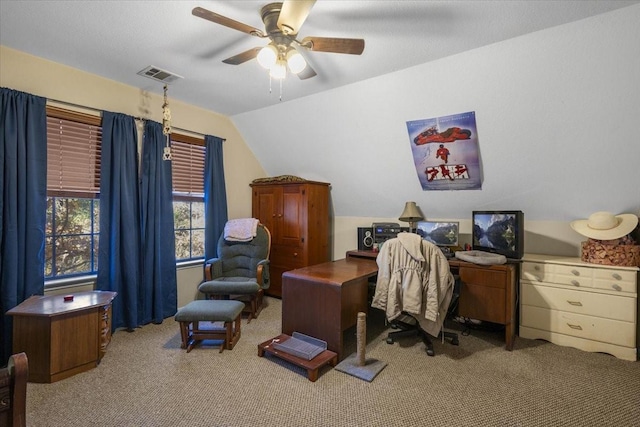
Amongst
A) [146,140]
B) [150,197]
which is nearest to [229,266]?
[150,197]

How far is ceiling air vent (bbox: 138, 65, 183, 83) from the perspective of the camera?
9.58ft

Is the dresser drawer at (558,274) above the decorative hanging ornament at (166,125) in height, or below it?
below

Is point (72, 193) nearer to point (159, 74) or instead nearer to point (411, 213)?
point (159, 74)

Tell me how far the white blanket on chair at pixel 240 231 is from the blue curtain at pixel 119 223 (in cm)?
105

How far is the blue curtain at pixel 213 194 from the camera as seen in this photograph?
4.07m

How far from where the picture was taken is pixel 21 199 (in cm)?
259

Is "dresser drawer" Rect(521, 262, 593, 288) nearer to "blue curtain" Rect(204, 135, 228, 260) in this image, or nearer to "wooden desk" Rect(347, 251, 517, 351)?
"wooden desk" Rect(347, 251, 517, 351)

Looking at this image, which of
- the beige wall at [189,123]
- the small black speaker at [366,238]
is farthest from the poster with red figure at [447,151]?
the small black speaker at [366,238]

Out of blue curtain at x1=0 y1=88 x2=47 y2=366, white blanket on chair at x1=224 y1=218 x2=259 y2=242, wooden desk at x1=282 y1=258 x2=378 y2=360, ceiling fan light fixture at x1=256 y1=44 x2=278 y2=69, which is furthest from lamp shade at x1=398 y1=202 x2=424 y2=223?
blue curtain at x1=0 y1=88 x2=47 y2=366

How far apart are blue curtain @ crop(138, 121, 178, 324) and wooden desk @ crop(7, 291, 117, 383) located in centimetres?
81

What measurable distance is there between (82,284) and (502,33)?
4281 millimetres

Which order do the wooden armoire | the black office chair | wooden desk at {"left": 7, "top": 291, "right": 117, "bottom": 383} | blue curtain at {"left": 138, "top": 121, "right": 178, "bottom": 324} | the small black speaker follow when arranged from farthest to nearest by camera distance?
the wooden armoire, the small black speaker, blue curtain at {"left": 138, "top": 121, "right": 178, "bottom": 324}, the black office chair, wooden desk at {"left": 7, "top": 291, "right": 117, "bottom": 383}

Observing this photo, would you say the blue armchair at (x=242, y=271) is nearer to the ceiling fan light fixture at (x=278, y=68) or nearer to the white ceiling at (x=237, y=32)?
the white ceiling at (x=237, y=32)

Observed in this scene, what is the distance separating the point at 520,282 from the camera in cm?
305
